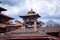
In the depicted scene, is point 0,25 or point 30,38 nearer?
point 30,38

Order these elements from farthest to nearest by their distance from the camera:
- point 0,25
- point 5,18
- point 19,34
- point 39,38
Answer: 1. point 5,18
2. point 0,25
3. point 19,34
4. point 39,38

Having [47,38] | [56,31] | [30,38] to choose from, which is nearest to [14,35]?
[30,38]

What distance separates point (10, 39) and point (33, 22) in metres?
7.44

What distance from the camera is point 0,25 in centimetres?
3978

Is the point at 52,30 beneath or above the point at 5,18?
beneath

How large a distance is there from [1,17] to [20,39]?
27.0 feet

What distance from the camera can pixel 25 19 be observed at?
134 ft

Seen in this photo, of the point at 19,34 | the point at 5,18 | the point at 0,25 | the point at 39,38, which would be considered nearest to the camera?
the point at 39,38

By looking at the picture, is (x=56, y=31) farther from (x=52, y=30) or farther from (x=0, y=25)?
(x=0, y=25)

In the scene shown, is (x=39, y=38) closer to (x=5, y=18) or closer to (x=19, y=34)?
(x=19, y=34)

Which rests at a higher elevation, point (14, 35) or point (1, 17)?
point (1, 17)

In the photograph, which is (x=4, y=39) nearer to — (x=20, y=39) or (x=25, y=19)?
(x=20, y=39)

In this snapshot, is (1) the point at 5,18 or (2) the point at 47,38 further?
(1) the point at 5,18

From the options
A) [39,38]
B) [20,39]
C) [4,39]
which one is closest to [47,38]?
[39,38]
